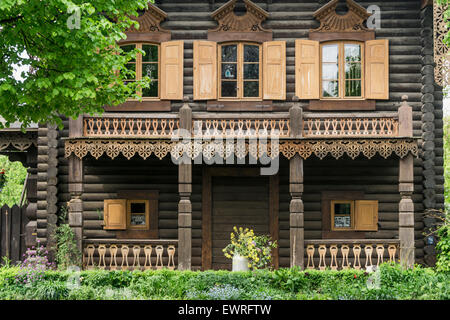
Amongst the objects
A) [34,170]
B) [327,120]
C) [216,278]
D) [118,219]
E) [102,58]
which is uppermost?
[102,58]

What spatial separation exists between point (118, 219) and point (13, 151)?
160 inches

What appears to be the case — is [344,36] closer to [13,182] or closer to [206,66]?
[206,66]

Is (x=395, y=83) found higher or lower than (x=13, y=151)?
higher

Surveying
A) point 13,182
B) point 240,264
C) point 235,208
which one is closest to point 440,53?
point 235,208

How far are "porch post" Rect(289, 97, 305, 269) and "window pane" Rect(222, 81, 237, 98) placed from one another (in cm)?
238

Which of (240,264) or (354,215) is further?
(354,215)

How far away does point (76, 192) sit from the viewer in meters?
12.7

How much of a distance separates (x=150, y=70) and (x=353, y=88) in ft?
19.4

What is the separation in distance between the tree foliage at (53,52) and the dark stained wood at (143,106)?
4204mm

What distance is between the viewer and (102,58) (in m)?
10.1

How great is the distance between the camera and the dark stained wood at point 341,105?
14625 millimetres

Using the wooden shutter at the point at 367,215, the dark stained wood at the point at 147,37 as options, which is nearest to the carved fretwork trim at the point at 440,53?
the wooden shutter at the point at 367,215
